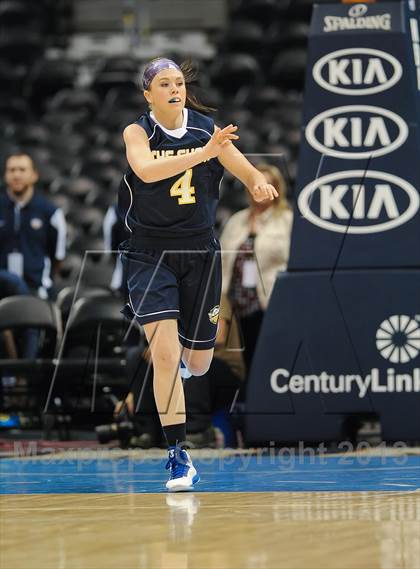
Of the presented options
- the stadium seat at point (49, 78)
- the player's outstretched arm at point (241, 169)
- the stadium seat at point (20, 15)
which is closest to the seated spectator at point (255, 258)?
the player's outstretched arm at point (241, 169)

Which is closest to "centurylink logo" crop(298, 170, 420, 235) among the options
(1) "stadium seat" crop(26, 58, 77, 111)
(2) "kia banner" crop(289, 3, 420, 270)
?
(2) "kia banner" crop(289, 3, 420, 270)

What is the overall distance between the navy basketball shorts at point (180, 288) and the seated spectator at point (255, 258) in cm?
232

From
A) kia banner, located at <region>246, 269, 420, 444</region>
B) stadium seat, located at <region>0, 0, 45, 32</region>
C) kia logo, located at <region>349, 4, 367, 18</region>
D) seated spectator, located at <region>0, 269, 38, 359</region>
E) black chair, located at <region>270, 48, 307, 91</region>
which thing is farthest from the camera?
stadium seat, located at <region>0, 0, 45, 32</region>

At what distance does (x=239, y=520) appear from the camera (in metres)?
4.04

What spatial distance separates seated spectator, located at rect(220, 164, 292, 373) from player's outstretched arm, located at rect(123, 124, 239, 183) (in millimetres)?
2683

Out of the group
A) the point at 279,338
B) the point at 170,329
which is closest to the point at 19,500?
the point at 170,329

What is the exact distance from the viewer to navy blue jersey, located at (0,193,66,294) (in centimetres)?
905

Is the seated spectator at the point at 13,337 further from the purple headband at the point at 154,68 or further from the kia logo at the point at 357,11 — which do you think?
the purple headband at the point at 154,68

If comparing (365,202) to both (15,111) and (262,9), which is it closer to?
(15,111)

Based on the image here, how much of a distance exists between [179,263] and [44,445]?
2627 mm

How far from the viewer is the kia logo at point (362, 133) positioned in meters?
6.94

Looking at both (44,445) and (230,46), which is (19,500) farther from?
(230,46)

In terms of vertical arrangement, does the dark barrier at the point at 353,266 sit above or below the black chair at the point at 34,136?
below

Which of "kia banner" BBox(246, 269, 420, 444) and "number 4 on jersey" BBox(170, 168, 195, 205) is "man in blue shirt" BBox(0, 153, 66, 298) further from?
"number 4 on jersey" BBox(170, 168, 195, 205)
